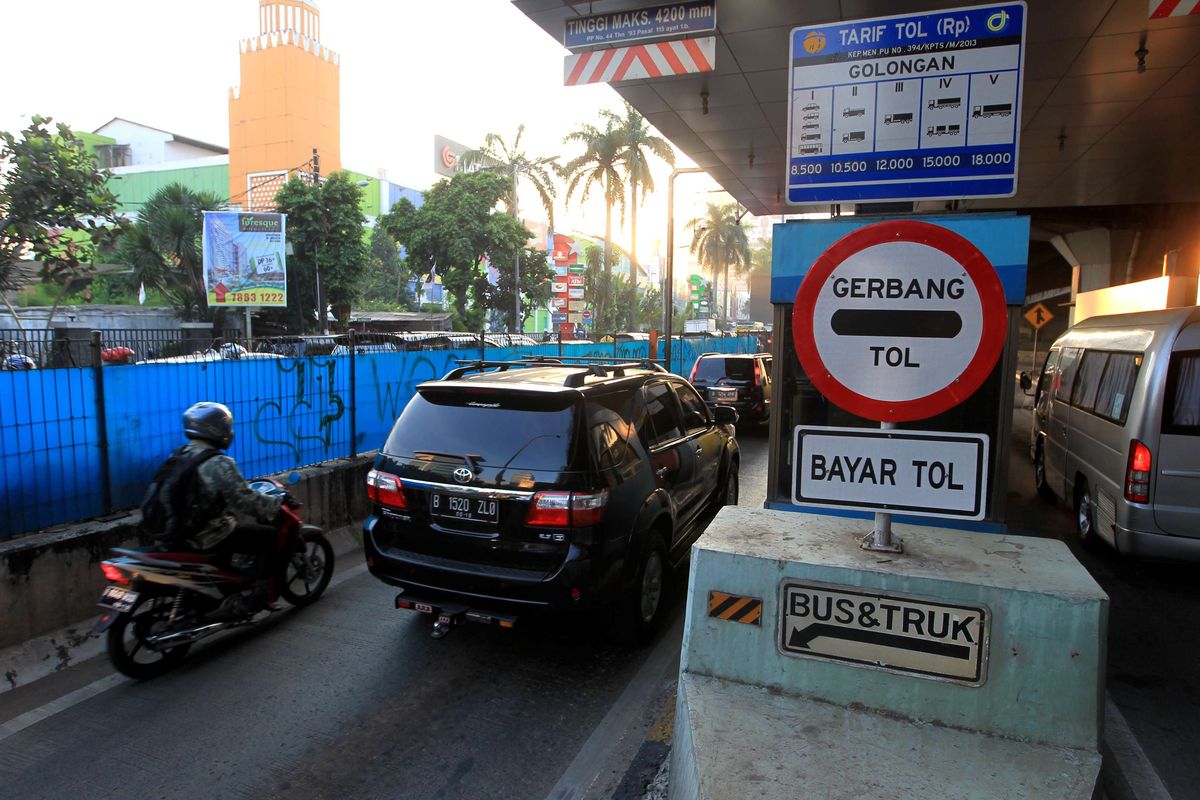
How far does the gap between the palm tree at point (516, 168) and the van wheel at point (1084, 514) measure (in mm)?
33910

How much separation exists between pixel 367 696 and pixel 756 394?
11927 millimetres

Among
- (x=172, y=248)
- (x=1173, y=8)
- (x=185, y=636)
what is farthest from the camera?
(x=172, y=248)

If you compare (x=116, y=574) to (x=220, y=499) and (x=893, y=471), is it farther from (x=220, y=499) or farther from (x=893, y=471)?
(x=893, y=471)

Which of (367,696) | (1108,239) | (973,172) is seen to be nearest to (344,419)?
(367,696)

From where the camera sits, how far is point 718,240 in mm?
64562

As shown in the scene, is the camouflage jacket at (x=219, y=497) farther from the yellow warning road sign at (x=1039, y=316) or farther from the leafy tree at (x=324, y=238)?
the leafy tree at (x=324, y=238)

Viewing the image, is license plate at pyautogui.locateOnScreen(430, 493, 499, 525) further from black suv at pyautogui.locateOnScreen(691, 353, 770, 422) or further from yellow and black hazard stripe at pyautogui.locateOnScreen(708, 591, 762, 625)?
black suv at pyautogui.locateOnScreen(691, 353, 770, 422)

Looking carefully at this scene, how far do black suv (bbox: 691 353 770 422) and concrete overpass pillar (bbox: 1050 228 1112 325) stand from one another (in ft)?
42.0

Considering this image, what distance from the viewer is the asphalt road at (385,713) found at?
3342mm

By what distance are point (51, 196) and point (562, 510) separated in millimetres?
10408

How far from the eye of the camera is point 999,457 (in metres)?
4.51

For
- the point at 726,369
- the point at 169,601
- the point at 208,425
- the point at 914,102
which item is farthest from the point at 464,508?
the point at 726,369

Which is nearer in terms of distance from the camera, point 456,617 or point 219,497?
point 456,617

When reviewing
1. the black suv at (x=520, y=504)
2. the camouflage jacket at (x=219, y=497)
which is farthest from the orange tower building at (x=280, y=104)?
the black suv at (x=520, y=504)
